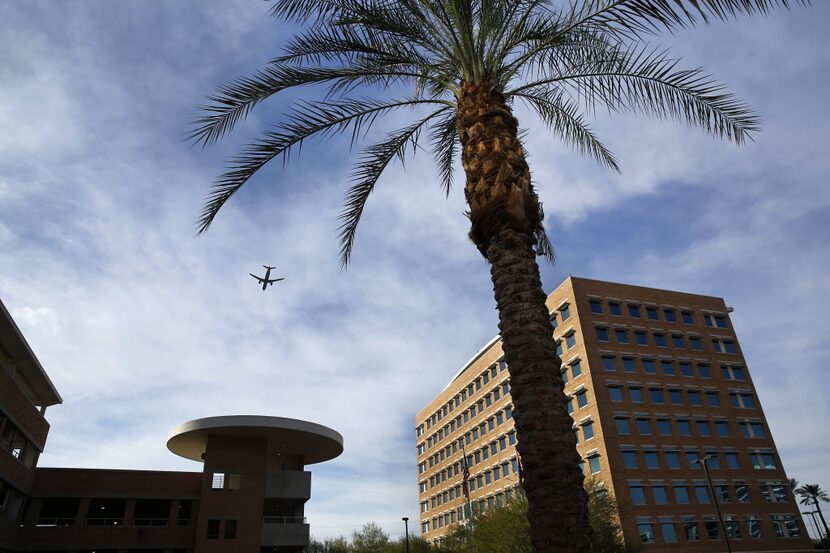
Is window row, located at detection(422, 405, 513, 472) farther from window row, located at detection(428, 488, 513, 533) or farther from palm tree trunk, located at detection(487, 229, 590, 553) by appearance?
palm tree trunk, located at detection(487, 229, 590, 553)

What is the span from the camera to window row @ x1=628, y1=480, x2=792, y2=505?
140 ft

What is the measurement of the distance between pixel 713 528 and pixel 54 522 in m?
46.8

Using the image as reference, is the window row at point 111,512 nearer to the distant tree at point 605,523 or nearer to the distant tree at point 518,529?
the distant tree at point 518,529

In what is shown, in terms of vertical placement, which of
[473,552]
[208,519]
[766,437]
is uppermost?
[766,437]

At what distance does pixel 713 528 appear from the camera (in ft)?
142

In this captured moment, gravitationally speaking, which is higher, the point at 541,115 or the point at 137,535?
the point at 541,115

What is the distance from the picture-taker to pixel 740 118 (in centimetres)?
1059

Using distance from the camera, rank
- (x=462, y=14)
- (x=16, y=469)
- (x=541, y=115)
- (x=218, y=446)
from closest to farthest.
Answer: (x=462, y=14), (x=541, y=115), (x=16, y=469), (x=218, y=446)

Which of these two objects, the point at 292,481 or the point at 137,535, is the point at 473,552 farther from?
the point at 137,535

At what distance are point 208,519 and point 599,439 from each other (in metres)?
29.5

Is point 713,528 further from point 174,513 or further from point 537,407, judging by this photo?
point 537,407

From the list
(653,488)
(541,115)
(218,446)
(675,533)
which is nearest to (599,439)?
(653,488)

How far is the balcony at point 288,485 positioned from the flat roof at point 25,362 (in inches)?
603

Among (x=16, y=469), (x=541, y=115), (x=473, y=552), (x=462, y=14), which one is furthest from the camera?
(x=473, y=552)
